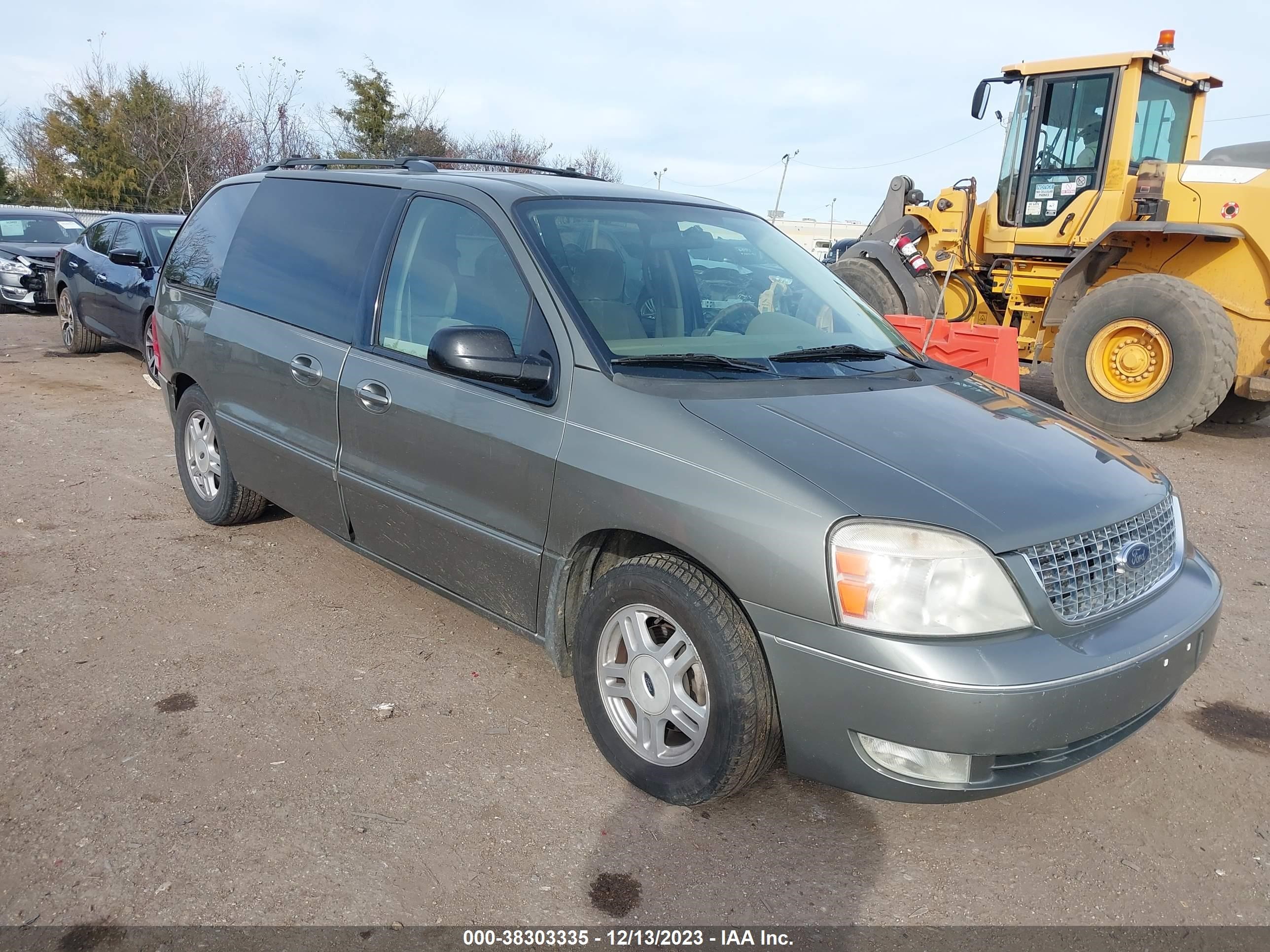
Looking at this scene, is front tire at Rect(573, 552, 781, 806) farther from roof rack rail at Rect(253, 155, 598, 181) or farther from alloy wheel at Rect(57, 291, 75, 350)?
alloy wheel at Rect(57, 291, 75, 350)

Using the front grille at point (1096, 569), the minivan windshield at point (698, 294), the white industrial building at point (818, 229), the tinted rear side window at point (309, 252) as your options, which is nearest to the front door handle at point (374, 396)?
the tinted rear side window at point (309, 252)

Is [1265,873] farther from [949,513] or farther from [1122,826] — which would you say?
[949,513]

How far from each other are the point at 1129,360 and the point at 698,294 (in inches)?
242

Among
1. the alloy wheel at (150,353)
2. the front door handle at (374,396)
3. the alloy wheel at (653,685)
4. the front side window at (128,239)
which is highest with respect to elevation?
the front side window at (128,239)

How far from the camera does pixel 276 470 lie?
4.25 m

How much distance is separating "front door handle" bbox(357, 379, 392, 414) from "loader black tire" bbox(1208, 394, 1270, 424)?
816 cm

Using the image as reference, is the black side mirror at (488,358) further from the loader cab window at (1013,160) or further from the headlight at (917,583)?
the loader cab window at (1013,160)

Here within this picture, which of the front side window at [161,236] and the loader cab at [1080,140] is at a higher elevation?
the loader cab at [1080,140]

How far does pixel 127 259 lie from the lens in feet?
29.0

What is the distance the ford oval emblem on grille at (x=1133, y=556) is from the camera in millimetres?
2645

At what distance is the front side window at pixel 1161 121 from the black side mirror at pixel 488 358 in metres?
7.96

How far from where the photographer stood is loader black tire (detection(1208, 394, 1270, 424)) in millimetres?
8797

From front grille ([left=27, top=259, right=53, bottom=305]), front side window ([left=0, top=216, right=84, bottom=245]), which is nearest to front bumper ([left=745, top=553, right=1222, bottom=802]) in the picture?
front grille ([left=27, top=259, right=53, bottom=305])

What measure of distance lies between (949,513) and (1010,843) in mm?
1075
